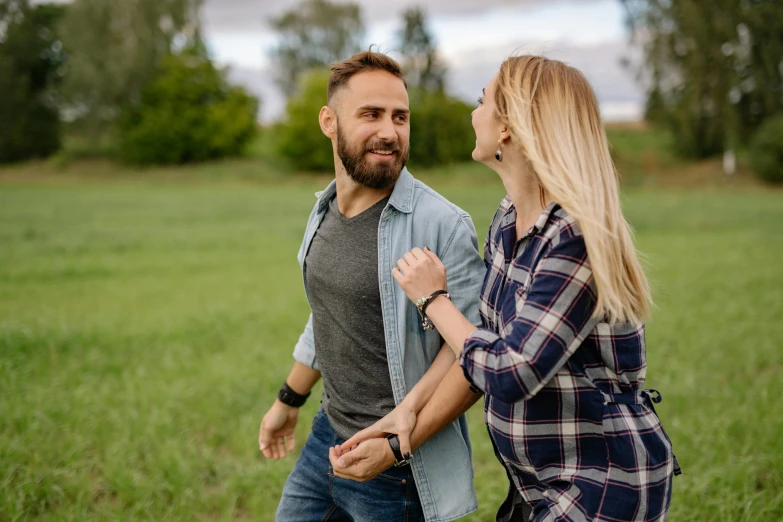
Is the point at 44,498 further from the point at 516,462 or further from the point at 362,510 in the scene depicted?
the point at 516,462

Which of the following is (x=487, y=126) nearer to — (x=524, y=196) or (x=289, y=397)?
(x=524, y=196)

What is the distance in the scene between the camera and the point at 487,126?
1981 millimetres

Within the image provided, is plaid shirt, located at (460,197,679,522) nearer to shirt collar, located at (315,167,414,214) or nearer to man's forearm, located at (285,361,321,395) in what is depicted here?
shirt collar, located at (315,167,414,214)

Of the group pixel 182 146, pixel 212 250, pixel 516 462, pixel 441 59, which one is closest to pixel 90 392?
pixel 516 462

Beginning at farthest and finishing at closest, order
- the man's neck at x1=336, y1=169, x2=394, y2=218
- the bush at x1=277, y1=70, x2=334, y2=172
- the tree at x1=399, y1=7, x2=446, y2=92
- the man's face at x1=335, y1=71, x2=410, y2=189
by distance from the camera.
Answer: the tree at x1=399, y1=7, x2=446, y2=92 < the bush at x1=277, y1=70, x2=334, y2=172 < the man's neck at x1=336, y1=169, x2=394, y2=218 < the man's face at x1=335, y1=71, x2=410, y2=189

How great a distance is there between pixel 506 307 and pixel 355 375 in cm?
69

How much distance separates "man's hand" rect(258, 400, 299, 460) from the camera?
2.81m

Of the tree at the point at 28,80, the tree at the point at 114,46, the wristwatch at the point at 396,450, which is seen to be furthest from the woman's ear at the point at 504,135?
the tree at the point at 28,80

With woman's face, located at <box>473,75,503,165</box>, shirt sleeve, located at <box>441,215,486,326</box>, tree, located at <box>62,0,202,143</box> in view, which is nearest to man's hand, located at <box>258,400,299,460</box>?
shirt sleeve, located at <box>441,215,486,326</box>

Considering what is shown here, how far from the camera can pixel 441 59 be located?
60.6 m

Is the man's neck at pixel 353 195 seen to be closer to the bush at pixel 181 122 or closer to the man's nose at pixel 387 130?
the man's nose at pixel 387 130

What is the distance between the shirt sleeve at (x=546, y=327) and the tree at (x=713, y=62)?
118 ft

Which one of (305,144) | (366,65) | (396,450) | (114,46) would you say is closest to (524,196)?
(366,65)

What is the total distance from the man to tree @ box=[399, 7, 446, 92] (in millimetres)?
58137
